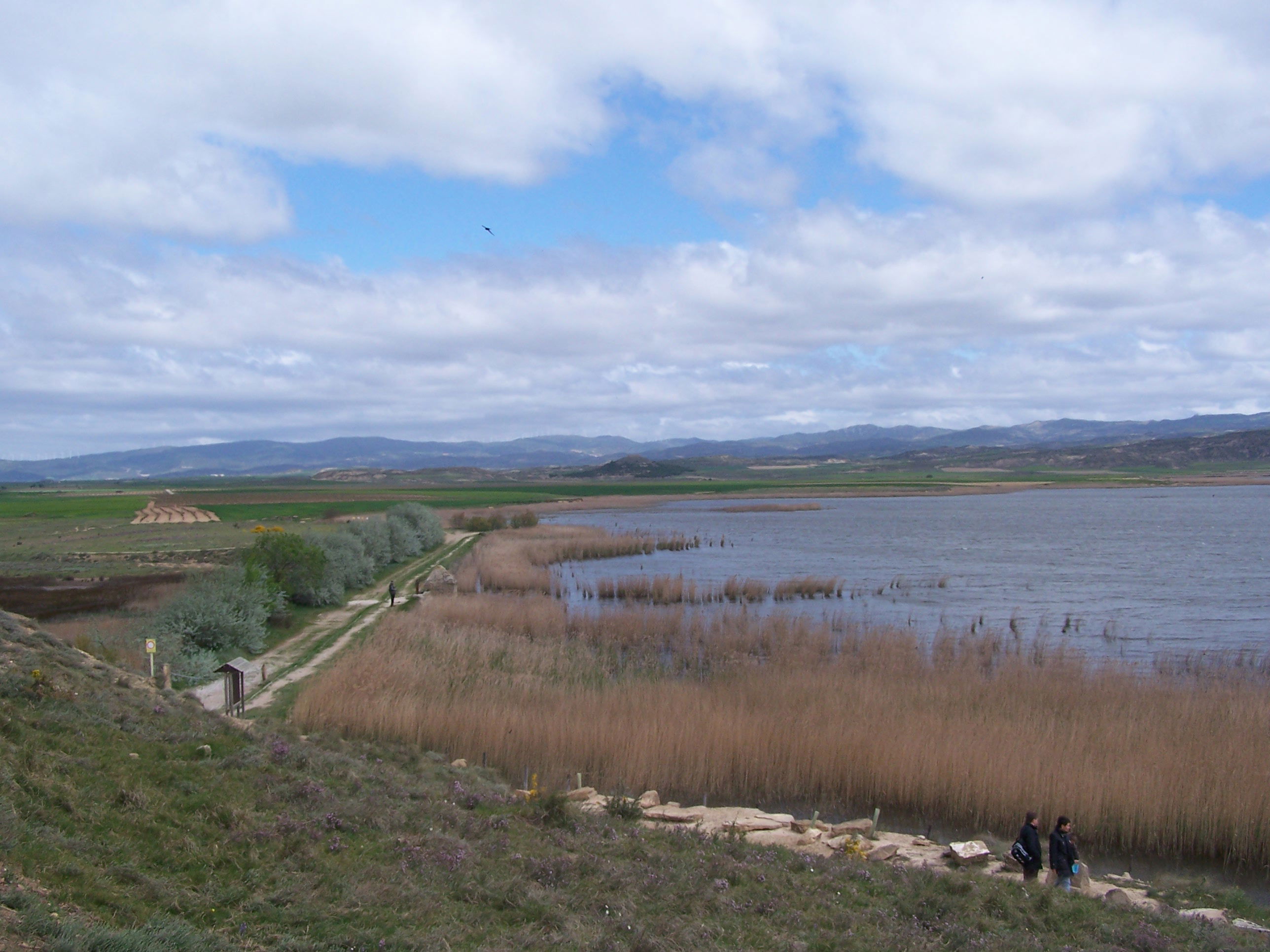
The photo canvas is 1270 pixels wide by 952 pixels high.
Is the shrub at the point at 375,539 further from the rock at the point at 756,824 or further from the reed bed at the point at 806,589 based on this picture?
the rock at the point at 756,824

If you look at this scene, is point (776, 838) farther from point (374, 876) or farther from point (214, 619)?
point (214, 619)

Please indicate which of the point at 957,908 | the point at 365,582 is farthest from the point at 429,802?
the point at 365,582

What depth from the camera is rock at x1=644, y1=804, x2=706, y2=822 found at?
1320 cm

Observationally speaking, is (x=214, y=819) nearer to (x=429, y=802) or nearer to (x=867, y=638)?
(x=429, y=802)

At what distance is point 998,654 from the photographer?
26.8 m

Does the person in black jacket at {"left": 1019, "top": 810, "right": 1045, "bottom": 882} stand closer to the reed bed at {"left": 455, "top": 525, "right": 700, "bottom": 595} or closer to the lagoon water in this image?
the lagoon water

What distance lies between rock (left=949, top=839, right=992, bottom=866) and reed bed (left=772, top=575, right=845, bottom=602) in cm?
2781

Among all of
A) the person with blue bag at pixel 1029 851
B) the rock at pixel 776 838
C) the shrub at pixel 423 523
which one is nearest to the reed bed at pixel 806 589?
the rock at pixel 776 838

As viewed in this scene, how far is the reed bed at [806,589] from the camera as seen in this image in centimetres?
4088

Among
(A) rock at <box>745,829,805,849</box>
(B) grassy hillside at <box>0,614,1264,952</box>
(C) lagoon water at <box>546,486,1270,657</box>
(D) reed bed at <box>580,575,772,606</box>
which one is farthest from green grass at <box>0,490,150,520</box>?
(A) rock at <box>745,829,805,849</box>

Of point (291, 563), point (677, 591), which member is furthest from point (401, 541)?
point (677, 591)

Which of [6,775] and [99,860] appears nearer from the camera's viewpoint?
[99,860]

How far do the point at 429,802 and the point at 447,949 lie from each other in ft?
15.2

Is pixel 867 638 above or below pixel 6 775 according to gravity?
below
